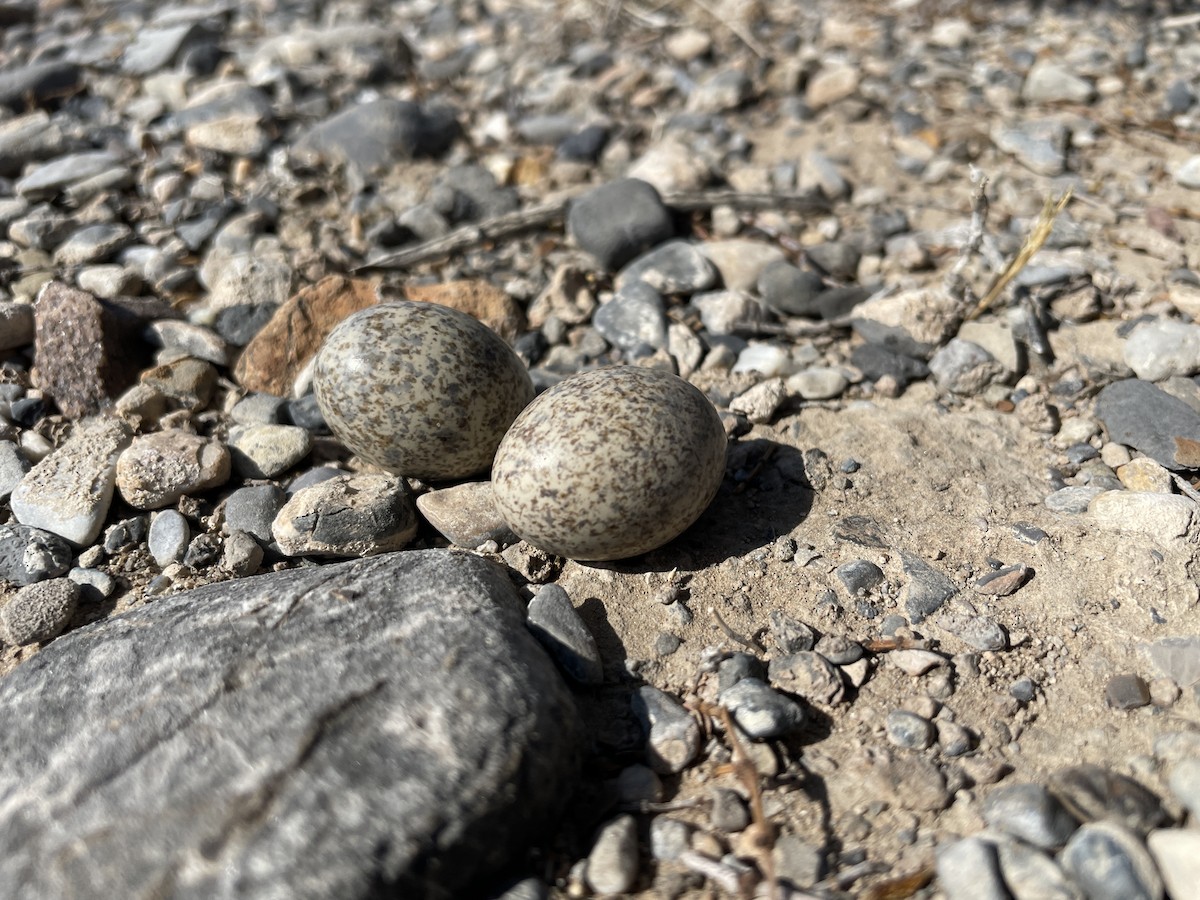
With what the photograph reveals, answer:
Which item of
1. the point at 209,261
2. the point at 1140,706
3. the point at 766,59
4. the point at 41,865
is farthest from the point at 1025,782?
the point at 766,59

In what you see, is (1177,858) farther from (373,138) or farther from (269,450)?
(373,138)

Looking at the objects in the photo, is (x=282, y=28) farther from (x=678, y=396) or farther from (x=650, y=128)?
(x=678, y=396)

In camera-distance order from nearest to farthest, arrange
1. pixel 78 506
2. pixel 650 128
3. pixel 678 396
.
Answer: pixel 678 396, pixel 78 506, pixel 650 128

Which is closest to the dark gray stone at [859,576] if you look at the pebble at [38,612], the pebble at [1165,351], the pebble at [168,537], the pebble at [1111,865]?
the pebble at [1111,865]

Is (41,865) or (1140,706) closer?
(41,865)

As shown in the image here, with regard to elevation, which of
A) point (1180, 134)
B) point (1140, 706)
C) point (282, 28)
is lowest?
point (1140, 706)

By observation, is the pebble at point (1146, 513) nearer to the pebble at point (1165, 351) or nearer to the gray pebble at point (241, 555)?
the pebble at point (1165, 351)

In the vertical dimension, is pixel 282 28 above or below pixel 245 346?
above
